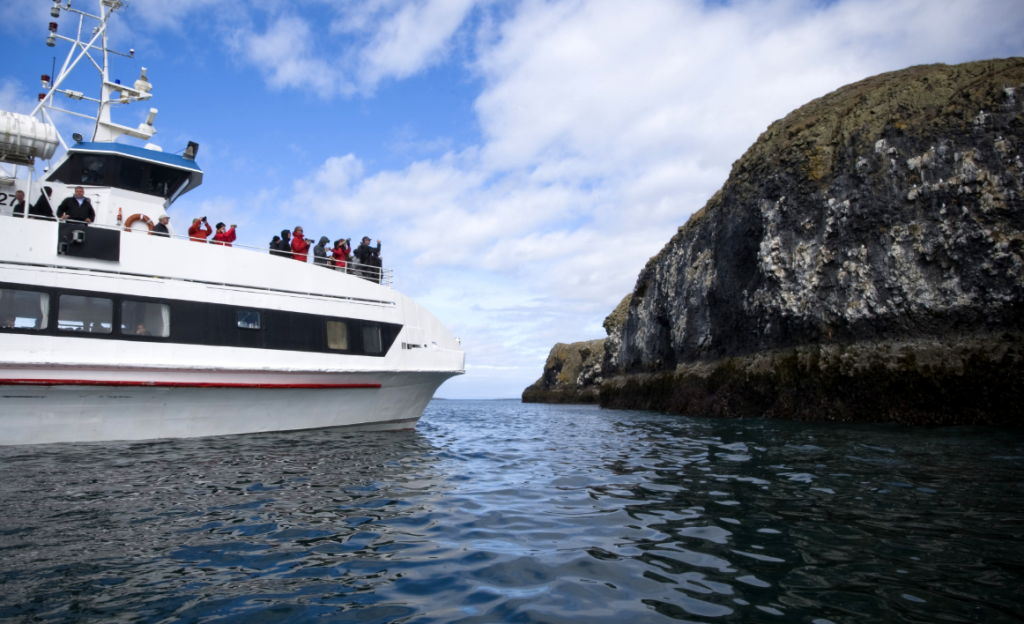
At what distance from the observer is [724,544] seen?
4797 mm

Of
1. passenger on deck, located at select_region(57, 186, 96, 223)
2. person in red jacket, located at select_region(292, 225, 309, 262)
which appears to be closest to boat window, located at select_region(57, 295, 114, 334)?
passenger on deck, located at select_region(57, 186, 96, 223)

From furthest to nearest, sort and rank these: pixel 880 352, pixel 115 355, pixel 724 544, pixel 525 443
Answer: pixel 880 352 → pixel 525 443 → pixel 115 355 → pixel 724 544

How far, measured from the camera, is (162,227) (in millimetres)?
12820

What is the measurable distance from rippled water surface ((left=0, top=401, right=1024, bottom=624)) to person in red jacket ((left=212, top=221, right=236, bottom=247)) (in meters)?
5.03

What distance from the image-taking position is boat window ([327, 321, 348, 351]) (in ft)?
43.1

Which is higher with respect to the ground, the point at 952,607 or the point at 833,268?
the point at 833,268

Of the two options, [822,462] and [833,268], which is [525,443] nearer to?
[822,462]

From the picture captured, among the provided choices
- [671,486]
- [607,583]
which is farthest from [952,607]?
[671,486]

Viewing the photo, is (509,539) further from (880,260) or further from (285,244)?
(880,260)

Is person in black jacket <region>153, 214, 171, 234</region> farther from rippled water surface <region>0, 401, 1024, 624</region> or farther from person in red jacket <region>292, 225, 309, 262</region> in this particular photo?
rippled water surface <region>0, 401, 1024, 624</region>

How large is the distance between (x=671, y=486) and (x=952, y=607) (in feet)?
13.1

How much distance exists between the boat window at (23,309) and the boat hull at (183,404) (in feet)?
3.15

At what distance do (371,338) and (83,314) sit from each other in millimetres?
5730

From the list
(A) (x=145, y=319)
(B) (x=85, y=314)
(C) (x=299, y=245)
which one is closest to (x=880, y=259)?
(C) (x=299, y=245)
